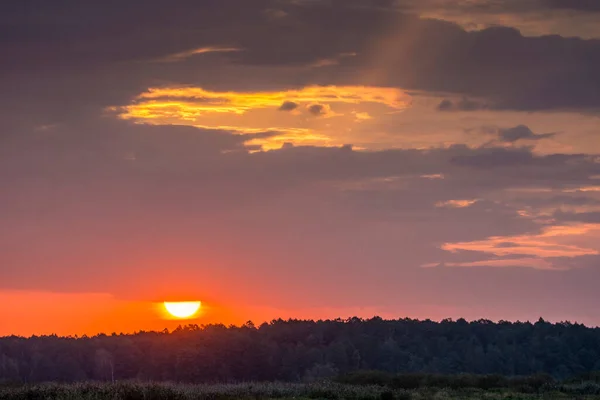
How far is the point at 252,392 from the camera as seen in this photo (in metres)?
90.6

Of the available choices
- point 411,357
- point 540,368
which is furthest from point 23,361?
point 540,368

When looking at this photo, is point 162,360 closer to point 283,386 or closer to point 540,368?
point 540,368

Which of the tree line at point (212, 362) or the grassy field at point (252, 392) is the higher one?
the tree line at point (212, 362)

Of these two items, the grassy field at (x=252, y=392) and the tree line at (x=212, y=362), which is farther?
the tree line at (x=212, y=362)

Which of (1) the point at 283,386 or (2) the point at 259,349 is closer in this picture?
(1) the point at 283,386

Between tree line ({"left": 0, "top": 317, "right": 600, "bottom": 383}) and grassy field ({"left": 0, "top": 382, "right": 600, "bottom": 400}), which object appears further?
tree line ({"left": 0, "top": 317, "right": 600, "bottom": 383})

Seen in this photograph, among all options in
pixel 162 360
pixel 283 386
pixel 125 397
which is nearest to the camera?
pixel 125 397

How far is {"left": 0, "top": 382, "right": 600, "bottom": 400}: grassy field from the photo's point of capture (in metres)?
75.3

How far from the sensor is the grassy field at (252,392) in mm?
75312

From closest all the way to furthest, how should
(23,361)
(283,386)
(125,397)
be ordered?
(125,397) < (283,386) < (23,361)

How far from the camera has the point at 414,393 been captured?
93875 mm

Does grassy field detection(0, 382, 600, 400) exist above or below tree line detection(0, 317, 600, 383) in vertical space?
below

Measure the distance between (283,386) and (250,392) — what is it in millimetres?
8659

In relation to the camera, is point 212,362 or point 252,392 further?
point 212,362
